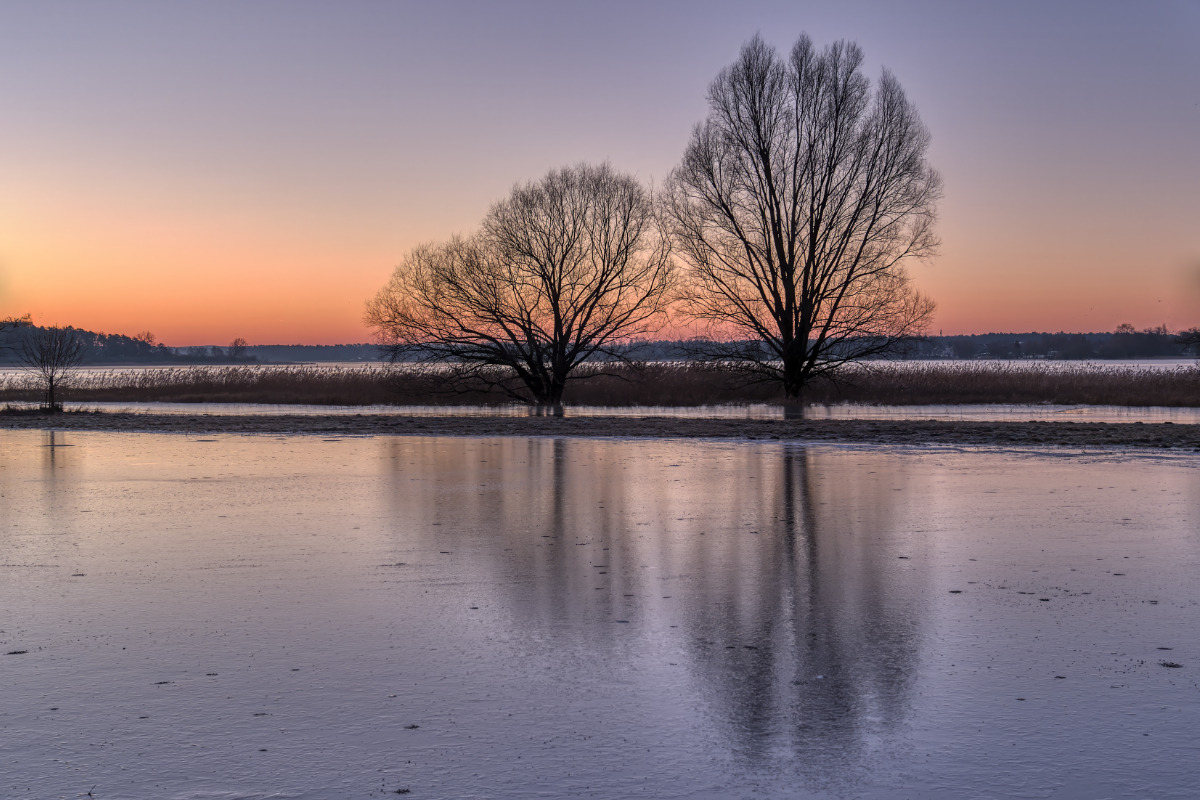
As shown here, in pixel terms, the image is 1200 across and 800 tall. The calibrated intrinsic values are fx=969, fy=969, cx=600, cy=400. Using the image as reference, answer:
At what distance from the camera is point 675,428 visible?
74.3 feet

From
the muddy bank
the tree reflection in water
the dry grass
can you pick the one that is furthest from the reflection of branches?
the dry grass

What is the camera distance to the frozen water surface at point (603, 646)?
3912 mm

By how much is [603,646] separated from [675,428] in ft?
56.5

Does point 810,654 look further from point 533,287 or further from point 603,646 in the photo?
point 533,287

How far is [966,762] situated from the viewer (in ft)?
12.9

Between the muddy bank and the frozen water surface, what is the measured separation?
25.3 ft

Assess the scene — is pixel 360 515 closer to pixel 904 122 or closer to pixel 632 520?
pixel 632 520

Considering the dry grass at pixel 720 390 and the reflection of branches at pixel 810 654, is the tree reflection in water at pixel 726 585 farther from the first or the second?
the dry grass at pixel 720 390

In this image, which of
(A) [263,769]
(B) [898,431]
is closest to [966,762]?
(A) [263,769]

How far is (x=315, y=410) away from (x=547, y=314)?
31.0ft

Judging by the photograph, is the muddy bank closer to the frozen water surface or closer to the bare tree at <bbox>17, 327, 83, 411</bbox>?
the bare tree at <bbox>17, 327, 83, 411</bbox>

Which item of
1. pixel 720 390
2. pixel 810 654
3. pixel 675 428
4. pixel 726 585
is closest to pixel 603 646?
pixel 810 654

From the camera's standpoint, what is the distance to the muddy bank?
18953 millimetres

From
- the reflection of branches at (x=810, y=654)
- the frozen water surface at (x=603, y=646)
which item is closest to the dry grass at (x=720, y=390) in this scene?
the frozen water surface at (x=603, y=646)
